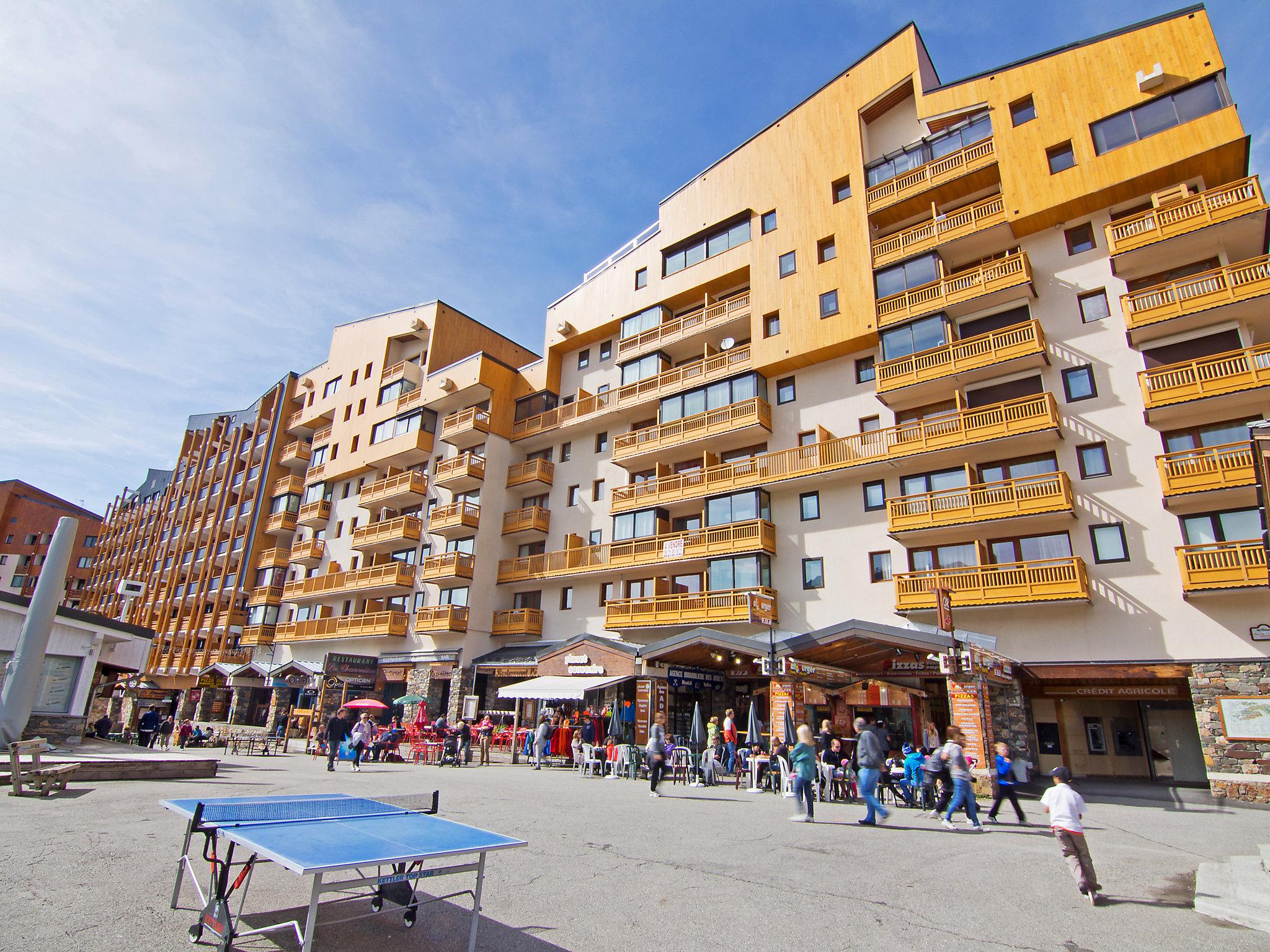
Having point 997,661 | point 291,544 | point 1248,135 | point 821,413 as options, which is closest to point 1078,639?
point 997,661

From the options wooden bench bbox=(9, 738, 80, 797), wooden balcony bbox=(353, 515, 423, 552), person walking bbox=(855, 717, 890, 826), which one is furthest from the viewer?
wooden balcony bbox=(353, 515, 423, 552)

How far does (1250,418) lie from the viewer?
19.7m

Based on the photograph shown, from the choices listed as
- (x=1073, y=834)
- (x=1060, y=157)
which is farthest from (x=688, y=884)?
(x=1060, y=157)

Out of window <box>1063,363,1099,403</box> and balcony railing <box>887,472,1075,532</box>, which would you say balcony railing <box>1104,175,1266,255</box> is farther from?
balcony railing <box>887,472,1075,532</box>

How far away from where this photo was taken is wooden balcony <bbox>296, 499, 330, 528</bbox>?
45969mm

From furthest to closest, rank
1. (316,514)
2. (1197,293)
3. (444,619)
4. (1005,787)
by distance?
(316,514), (444,619), (1197,293), (1005,787)

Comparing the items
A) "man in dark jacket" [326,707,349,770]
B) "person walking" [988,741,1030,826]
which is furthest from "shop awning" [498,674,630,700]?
"person walking" [988,741,1030,826]

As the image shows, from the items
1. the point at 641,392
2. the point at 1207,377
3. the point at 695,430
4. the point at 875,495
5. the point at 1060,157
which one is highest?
the point at 1060,157

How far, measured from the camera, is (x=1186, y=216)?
21.5m

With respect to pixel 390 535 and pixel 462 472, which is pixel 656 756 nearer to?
pixel 462 472

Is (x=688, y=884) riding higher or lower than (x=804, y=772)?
lower

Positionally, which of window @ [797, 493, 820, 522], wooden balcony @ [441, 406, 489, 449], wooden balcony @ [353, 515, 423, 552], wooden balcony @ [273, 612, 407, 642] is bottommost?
wooden balcony @ [273, 612, 407, 642]

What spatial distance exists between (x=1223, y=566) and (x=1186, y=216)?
35.6 feet

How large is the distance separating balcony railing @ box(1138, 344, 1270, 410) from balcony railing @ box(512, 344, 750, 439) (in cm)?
1463
